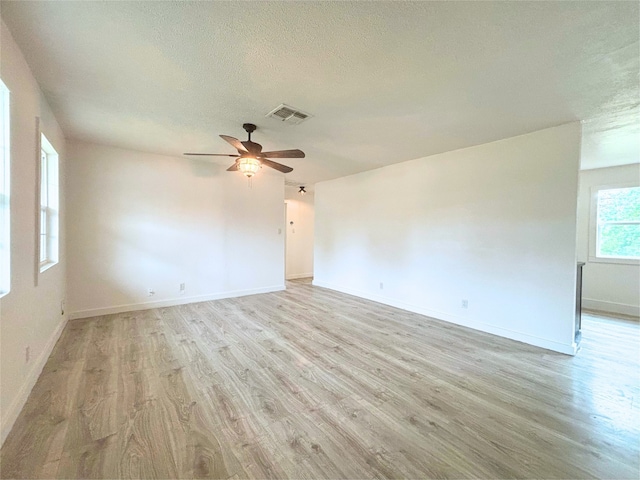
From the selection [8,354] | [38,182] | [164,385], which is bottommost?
[164,385]

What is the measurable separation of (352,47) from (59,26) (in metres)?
1.89

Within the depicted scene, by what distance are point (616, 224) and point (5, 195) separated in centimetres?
783

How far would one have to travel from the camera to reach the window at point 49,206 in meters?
3.16

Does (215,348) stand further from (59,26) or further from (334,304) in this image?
(59,26)

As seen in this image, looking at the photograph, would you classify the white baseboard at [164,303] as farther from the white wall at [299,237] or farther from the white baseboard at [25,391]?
the white wall at [299,237]

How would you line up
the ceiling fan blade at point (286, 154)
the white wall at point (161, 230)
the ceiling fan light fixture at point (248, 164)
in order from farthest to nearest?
the white wall at point (161, 230) → the ceiling fan light fixture at point (248, 164) → the ceiling fan blade at point (286, 154)

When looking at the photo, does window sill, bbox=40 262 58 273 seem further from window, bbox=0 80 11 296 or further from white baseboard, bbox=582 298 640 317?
white baseboard, bbox=582 298 640 317

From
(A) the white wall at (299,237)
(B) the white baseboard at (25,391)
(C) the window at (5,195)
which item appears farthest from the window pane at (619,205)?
(B) the white baseboard at (25,391)

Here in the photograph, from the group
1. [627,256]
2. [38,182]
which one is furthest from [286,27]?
[627,256]

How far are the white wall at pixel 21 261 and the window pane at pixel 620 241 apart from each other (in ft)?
25.6

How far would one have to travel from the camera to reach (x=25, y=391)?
2.01m

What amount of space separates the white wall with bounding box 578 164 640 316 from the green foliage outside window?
0.16 m

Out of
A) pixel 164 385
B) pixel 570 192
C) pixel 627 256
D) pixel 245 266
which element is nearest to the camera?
pixel 164 385

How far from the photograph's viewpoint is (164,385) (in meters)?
2.25
